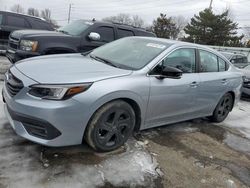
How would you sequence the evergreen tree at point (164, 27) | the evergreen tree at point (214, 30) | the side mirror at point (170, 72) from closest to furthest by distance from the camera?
the side mirror at point (170, 72) → the evergreen tree at point (214, 30) → the evergreen tree at point (164, 27)

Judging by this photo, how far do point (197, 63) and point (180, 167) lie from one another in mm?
2133

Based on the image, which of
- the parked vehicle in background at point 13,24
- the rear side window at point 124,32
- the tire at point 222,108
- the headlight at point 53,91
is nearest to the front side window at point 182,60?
the tire at point 222,108

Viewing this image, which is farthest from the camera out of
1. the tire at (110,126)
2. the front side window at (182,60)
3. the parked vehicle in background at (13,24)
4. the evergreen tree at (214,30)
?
the evergreen tree at (214,30)

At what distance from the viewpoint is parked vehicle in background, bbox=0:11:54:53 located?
11.1 m

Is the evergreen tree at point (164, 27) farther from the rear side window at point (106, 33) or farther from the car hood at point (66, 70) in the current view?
the car hood at point (66, 70)

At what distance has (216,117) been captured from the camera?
255 inches

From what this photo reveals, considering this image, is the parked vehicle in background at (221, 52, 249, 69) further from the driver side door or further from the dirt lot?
the dirt lot

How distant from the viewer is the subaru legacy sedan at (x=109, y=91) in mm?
3678

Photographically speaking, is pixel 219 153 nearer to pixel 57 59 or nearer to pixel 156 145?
pixel 156 145

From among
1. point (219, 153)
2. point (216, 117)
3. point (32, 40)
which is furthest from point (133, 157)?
point (32, 40)

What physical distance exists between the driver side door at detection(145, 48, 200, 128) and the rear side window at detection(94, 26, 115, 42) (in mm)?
3781

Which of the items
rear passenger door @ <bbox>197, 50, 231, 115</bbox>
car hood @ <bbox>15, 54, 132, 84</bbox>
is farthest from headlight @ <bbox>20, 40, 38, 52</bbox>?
rear passenger door @ <bbox>197, 50, 231, 115</bbox>

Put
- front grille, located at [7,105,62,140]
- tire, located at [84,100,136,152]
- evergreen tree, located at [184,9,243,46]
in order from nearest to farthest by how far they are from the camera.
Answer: front grille, located at [7,105,62,140], tire, located at [84,100,136,152], evergreen tree, located at [184,9,243,46]

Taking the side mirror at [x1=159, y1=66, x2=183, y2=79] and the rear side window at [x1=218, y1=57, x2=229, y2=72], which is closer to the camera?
the side mirror at [x1=159, y1=66, x2=183, y2=79]
